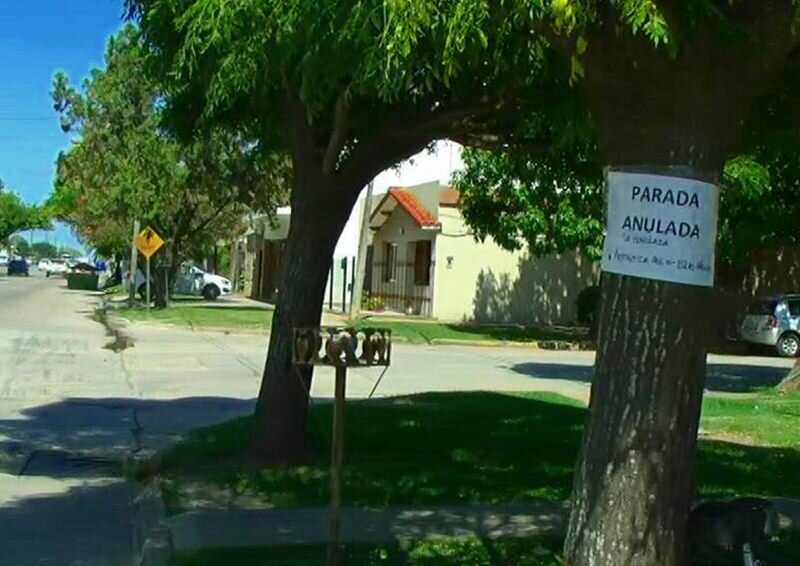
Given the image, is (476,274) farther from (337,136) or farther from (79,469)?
(337,136)

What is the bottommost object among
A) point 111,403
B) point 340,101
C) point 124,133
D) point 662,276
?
point 111,403

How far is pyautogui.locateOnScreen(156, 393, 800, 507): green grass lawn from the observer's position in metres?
9.46

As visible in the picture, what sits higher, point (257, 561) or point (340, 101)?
point (340, 101)

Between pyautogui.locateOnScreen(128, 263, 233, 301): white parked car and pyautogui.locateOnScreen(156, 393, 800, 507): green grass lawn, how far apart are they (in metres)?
41.3

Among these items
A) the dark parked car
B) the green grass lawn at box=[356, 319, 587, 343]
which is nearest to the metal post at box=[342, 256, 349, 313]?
the green grass lawn at box=[356, 319, 587, 343]

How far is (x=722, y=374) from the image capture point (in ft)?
83.0

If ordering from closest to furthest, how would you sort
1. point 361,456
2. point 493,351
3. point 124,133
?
point 361,456, point 493,351, point 124,133

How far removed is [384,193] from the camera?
46.7 meters

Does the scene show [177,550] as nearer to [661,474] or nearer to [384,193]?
[661,474]

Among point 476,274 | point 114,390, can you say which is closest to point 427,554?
point 114,390

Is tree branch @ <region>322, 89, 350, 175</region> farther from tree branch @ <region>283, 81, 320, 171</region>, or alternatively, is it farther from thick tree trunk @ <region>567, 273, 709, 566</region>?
thick tree trunk @ <region>567, 273, 709, 566</region>

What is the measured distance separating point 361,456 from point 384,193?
35.9m

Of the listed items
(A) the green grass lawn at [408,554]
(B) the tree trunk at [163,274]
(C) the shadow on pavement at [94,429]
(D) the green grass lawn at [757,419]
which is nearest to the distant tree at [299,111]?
(A) the green grass lawn at [408,554]

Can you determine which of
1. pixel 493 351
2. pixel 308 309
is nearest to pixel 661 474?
pixel 308 309
